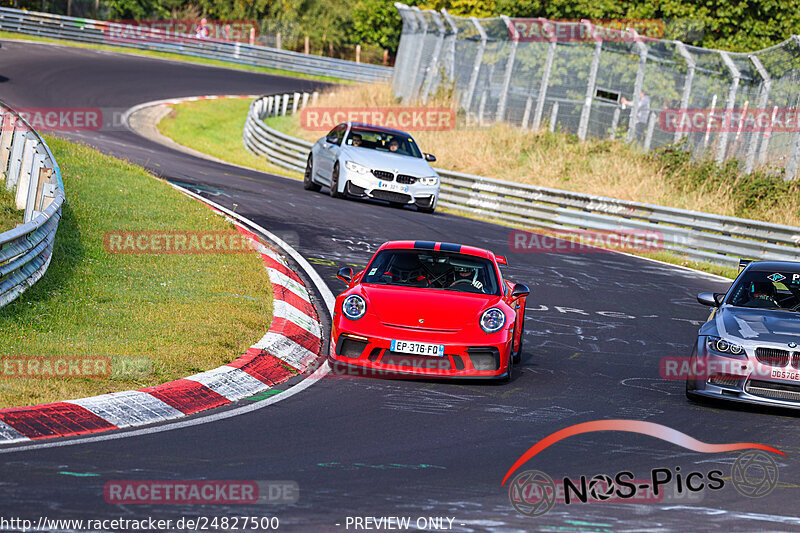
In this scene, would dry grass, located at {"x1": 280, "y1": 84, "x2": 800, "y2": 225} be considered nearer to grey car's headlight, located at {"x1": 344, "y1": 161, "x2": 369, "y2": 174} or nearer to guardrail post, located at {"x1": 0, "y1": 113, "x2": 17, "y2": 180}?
grey car's headlight, located at {"x1": 344, "y1": 161, "x2": 369, "y2": 174}

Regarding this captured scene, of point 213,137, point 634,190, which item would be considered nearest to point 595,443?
point 634,190

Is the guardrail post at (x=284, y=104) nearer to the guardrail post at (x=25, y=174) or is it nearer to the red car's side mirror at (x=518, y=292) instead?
the guardrail post at (x=25, y=174)

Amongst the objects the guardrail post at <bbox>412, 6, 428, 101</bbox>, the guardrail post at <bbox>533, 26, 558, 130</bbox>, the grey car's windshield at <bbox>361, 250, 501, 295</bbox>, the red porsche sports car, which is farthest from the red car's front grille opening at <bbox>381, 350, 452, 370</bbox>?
the guardrail post at <bbox>412, 6, 428, 101</bbox>

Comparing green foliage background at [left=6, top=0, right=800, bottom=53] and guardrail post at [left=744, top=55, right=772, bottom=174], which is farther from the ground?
green foliage background at [left=6, top=0, right=800, bottom=53]

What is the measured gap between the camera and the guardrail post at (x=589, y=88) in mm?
28016

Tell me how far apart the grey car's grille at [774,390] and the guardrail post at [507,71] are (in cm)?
2198

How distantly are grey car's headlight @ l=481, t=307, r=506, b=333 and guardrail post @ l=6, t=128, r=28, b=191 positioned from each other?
695 centimetres

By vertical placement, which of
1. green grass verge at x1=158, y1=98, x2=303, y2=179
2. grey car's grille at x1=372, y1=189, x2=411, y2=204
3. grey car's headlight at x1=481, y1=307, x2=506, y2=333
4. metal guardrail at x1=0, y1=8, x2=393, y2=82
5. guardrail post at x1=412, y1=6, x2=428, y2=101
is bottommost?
green grass verge at x1=158, y1=98, x2=303, y2=179

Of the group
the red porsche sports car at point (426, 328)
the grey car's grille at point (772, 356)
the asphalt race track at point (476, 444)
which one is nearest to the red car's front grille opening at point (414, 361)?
the red porsche sports car at point (426, 328)

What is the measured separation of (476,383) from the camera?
32.1ft

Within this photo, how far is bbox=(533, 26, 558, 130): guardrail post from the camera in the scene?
2914cm

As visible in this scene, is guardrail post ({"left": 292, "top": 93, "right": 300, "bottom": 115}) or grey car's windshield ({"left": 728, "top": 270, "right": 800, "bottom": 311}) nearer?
grey car's windshield ({"left": 728, "top": 270, "right": 800, "bottom": 311})

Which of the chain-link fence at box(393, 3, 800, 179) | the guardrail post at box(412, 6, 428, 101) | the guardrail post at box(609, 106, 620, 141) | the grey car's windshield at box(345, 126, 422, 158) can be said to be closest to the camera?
the grey car's windshield at box(345, 126, 422, 158)

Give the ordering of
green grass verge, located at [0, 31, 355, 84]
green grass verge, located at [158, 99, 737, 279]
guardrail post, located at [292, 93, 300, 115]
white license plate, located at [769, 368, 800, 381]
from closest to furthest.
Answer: white license plate, located at [769, 368, 800, 381]
green grass verge, located at [158, 99, 737, 279]
guardrail post, located at [292, 93, 300, 115]
green grass verge, located at [0, 31, 355, 84]
